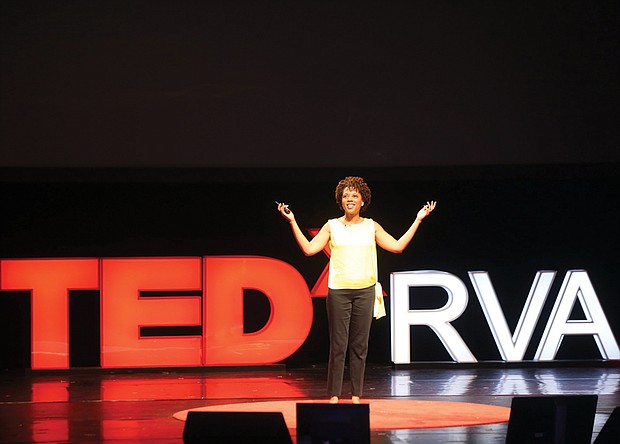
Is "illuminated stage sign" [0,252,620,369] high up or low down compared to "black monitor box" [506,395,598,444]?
up

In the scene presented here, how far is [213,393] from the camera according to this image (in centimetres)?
809

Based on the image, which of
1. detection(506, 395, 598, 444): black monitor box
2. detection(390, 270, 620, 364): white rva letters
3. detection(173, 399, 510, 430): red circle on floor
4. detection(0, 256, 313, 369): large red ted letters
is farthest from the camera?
detection(390, 270, 620, 364): white rva letters

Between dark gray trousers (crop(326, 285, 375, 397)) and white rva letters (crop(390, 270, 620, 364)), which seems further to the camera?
white rva letters (crop(390, 270, 620, 364))

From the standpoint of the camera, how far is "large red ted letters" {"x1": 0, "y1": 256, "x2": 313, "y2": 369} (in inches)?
375

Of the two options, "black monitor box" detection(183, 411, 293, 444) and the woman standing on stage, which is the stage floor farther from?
"black monitor box" detection(183, 411, 293, 444)

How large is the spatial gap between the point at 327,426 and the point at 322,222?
577cm

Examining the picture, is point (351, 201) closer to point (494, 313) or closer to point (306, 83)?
point (306, 83)

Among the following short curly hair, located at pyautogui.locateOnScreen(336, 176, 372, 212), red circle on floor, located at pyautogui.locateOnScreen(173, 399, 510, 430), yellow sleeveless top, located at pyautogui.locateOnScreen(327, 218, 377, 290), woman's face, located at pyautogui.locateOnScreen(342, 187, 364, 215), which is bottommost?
red circle on floor, located at pyautogui.locateOnScreen(173, 399, 510, 430)

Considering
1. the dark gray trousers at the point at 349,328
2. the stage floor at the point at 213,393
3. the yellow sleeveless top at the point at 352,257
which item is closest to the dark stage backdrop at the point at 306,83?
the stage floor at the point at 213,393

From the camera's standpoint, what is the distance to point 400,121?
8.96 meters

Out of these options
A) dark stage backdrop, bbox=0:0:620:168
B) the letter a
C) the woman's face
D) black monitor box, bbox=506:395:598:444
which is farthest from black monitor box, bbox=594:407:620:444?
the letter a

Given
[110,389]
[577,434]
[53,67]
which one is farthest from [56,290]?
[577,434]

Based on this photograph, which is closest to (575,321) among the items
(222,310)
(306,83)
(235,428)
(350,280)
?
(222,310)

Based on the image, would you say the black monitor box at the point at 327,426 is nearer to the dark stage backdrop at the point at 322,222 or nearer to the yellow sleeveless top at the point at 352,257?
the yellow sleeveless top at the point at 352,257
